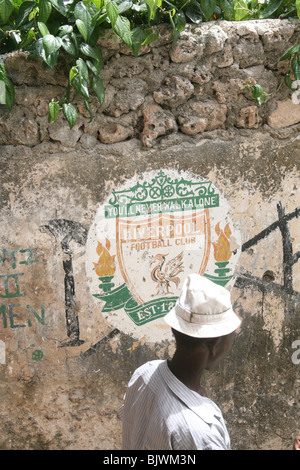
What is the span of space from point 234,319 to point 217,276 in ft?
3.67

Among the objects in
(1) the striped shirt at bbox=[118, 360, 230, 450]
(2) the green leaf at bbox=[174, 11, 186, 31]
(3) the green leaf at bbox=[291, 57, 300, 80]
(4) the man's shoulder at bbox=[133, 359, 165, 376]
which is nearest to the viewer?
(1) the striped shirt at bbox=[118, 360, 230, 450]

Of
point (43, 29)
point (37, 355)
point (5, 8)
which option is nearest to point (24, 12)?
point (5, 8)

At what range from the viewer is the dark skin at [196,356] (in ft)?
5.16

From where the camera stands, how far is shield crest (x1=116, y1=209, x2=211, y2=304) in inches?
103

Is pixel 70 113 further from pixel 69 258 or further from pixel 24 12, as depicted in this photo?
pixel 69 258

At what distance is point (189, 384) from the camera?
159cm

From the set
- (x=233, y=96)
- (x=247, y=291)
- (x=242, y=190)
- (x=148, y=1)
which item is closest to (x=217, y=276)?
(x=247, y=291)

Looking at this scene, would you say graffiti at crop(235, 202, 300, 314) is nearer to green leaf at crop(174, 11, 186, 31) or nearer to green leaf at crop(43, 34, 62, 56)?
green leaf at crop(174, 11, 186, 31)

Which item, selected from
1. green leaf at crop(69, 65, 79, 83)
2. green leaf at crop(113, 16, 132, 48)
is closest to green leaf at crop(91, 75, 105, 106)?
green leaf at crop(69, 65, 79, 83)

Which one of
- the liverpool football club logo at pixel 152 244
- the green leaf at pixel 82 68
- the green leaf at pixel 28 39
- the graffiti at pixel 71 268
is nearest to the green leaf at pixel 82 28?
the green leaf at pixel 82 68

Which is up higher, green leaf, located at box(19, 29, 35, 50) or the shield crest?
green leaf, located at box(19, 29, 35, 50)

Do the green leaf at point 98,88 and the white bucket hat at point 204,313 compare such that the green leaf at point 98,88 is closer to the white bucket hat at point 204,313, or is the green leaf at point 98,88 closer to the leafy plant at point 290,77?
the leafy plant at point 290,77

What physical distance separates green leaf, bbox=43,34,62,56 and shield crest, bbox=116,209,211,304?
2.77 feet

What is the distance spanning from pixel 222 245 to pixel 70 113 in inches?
39.8
